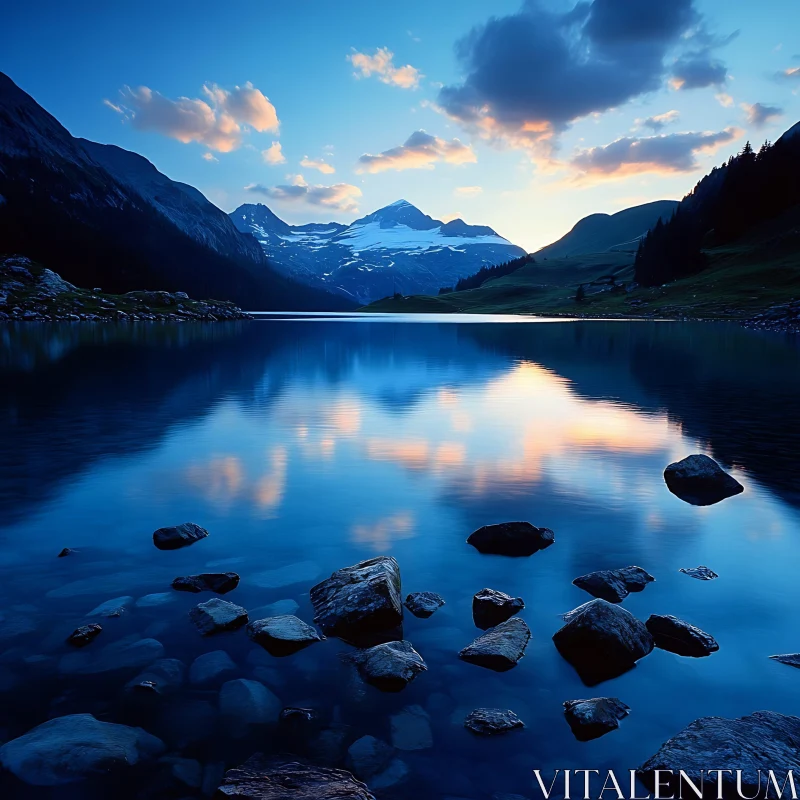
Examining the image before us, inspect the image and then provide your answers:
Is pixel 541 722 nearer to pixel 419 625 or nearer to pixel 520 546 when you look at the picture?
pixel 419 625

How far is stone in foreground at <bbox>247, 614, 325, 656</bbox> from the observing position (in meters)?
8.56

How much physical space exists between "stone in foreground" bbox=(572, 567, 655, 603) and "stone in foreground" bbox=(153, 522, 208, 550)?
860 cm

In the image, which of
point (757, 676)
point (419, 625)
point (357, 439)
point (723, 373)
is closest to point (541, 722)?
point (419, 625)

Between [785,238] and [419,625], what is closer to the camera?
[419,625]

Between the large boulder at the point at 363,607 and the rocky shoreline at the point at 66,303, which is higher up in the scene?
the rocky shoreline at the point at 66,303

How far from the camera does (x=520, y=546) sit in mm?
12562

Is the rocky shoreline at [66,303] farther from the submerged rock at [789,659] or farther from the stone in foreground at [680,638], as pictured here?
the submerged rock at [789,659]

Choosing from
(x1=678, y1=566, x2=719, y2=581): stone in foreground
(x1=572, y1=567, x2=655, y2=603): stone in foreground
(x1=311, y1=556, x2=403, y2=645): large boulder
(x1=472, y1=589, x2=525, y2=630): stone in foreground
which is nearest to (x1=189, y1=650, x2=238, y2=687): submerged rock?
(x1=311, y1=556, x2=403, y2=645): large boulder

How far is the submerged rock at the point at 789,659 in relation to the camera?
8.37m

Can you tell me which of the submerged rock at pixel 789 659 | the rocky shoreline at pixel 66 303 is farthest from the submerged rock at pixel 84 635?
the rocky shoreline at pixel 66 303

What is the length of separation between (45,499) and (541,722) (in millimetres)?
14783

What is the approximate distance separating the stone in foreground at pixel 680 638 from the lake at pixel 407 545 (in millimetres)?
262

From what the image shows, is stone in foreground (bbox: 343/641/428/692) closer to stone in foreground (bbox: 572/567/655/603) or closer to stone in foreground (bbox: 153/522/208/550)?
stone in foreground (bbox: 572/567/655/603)

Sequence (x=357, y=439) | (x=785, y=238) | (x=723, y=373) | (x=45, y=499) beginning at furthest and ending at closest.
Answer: (x=785, y=238) < (x=723, y=373) < (x=357, y=439) < (x=45, y=499)
